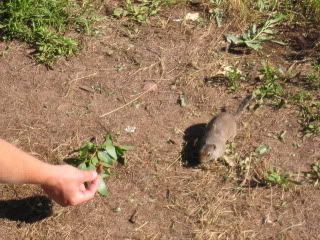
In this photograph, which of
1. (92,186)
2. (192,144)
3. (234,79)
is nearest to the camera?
(92,186)

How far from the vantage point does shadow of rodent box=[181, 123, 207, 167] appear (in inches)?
150

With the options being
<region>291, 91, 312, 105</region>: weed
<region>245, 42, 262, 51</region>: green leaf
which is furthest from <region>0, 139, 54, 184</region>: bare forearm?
<region>245, 42, 262, 51</region>: green leaf

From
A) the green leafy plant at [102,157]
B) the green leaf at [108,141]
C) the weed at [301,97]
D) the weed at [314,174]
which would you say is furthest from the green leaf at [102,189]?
the weed at [301,97]

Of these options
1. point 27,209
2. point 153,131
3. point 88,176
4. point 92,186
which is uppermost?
point 88,176

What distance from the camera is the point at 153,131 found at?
13.2ft

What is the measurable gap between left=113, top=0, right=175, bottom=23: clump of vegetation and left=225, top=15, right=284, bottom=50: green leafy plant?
2.18 feet

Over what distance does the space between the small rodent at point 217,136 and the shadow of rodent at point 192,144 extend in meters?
0.08

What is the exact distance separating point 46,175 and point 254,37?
2508 mm

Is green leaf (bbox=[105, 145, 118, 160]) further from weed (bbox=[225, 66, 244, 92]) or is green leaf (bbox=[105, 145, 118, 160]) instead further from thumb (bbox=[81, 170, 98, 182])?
weed (bbox=[225, 66, 244, 92])

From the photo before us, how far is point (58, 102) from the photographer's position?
424 centimetres

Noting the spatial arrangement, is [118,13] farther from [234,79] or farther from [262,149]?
[262,149]

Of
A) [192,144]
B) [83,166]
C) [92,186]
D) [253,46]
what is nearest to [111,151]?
[83,166]

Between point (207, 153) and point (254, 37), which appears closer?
point (207, 153)

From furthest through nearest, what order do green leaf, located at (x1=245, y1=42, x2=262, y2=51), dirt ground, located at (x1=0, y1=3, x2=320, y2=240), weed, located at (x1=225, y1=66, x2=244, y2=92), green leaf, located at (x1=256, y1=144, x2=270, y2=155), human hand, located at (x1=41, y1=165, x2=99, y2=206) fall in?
green leaf, located at (x1=245, y1=42, x2=262, y2=51)
weed, located at (x1=225, y1=66, x2=244, y2=92)
green leaf, located at (x1=256, y1=144, x2=270, y2=155)
dirt ground, located at (x1=0, y1=3, x2=320, y2=240)
human hand, located at (x1=41, y1=165, x2=99, y2=206)
